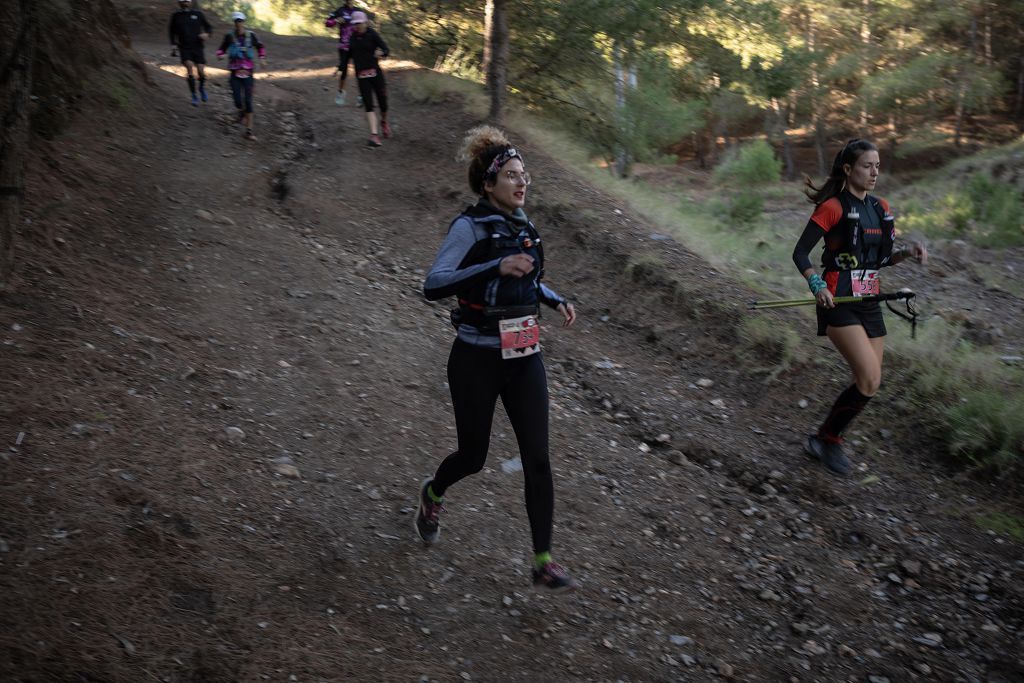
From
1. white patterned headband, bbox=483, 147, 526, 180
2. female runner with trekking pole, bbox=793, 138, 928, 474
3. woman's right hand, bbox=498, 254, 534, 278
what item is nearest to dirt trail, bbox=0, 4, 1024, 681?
female runner with trekking pole, bbox=793, 138, 928, 474

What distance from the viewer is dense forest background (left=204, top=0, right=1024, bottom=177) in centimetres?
1409

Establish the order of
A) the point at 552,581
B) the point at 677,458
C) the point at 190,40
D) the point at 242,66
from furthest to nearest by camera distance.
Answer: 1. the point at 190,40
2. the point at 242,66
3. the point at 677,458
4. the point at 552,581

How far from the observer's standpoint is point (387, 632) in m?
3.93

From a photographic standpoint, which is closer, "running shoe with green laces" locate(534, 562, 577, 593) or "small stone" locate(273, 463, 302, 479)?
"running shoe with green laces" locate(534, 562, 577, 593)

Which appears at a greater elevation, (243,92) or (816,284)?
(243,92)

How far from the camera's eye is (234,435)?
5336 millimetres

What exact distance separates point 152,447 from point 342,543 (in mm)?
1349

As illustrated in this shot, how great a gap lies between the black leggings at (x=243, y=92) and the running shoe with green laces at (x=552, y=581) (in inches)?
439

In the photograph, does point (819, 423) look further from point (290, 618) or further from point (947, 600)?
point (290, 618)

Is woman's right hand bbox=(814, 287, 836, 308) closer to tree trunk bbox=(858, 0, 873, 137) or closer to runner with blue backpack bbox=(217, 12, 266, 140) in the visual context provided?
runner with blue backpack bbox=(217, 12, 266, 140)

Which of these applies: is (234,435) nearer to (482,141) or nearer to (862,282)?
(482,141)

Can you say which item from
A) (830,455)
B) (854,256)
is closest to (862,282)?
(854,256)

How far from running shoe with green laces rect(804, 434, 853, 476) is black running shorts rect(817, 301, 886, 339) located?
3.16 ft

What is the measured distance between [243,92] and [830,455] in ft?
35.7
